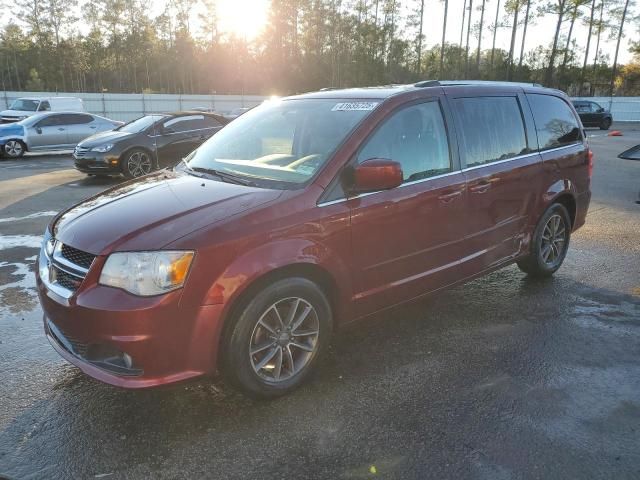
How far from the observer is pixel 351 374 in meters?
3.51

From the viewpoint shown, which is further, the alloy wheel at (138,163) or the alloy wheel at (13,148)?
the alloy wheel at (13,148)

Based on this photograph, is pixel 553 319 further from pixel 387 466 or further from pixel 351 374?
pixel 387 466

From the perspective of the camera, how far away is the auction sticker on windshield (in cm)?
366

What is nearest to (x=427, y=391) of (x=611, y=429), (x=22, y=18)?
(x=611, y=429)

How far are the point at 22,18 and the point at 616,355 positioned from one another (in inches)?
2560

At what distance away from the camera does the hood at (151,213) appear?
2.81m

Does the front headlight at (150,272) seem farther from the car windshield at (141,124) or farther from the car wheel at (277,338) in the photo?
the car windshield at (141,124)

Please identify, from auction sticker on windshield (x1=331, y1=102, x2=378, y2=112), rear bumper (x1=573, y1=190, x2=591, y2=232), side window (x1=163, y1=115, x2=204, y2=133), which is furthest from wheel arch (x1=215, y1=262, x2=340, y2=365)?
side window (x1=163, y1=115, x2=204, y2=133)

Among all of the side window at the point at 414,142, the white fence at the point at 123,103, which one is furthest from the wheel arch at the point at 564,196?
the white fence at the point at 123,103

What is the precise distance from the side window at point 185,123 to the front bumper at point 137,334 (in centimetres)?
984

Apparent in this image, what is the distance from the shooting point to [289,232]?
3047mm

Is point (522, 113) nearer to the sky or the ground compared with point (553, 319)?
nearer to the sky

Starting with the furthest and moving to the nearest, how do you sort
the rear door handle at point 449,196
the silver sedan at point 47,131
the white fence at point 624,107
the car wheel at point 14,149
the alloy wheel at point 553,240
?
the white fence at point 624,107, the silver sedan at point 47,131, the car wheel at point 14,149, the alloy wheel at point 553,240, the rear door handle at point 449,196

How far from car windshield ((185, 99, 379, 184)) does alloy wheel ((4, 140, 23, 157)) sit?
545 inches
